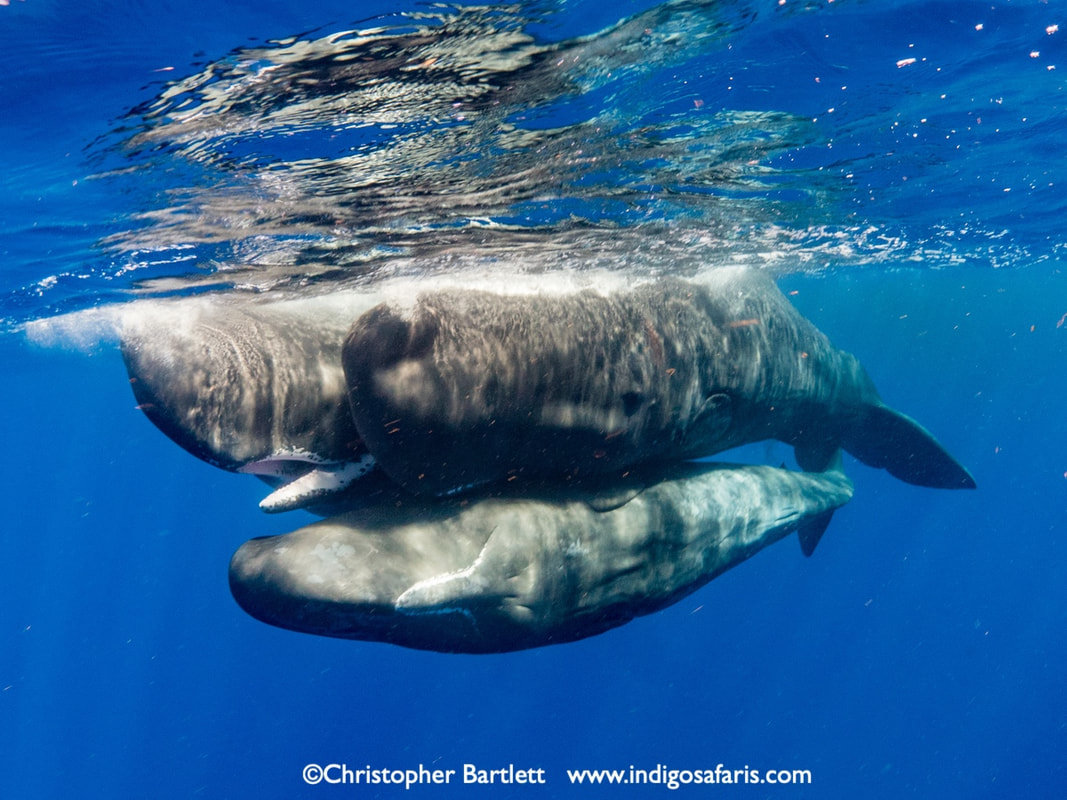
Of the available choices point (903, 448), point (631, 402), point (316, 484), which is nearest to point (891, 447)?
point (903, 448)

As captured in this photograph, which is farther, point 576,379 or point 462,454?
point 576,379

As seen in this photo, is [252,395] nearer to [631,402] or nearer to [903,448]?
[631,402]

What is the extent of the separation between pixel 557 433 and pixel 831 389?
16.6 feet

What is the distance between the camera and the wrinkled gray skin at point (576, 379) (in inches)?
170

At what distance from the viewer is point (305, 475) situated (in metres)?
4.77

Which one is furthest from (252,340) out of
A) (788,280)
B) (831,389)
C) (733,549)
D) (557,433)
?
(788,280)

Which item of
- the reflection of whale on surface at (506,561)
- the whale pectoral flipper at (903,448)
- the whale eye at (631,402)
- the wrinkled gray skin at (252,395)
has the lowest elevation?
the whale pectoral flipper at (903,448)

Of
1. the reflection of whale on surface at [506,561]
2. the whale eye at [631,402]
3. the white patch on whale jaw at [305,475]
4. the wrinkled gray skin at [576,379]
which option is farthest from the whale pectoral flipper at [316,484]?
the whale eye at [631,402]

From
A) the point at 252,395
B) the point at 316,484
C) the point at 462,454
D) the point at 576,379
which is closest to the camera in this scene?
the point at 252,395

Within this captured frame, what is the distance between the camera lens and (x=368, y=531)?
167 inches

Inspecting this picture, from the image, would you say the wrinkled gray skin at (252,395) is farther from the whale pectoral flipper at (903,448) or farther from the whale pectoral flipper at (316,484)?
the whale pectoral flipper at (903,448)

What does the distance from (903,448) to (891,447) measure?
0.15 metres

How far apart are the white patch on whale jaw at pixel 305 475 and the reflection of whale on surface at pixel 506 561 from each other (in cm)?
39

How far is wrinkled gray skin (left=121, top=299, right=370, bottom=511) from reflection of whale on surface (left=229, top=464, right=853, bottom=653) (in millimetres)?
478
